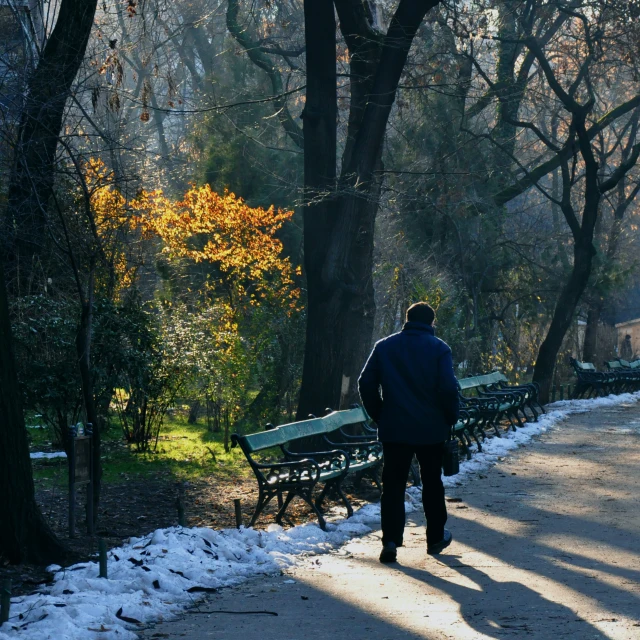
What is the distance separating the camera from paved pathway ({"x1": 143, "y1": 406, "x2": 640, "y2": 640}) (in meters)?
5.70

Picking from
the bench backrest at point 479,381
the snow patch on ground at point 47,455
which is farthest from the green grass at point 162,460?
the bench backrest at point 479,381

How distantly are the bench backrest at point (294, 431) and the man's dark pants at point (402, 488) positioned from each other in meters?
1.51

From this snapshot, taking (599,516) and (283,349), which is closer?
(599,516)

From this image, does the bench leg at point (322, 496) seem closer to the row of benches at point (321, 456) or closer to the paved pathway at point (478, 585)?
the row of benches at point (321, 456)

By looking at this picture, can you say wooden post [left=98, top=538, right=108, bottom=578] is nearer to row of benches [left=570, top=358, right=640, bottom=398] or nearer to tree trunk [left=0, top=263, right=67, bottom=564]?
tree trunk [left=0, top=263, right=67, bottom=564]

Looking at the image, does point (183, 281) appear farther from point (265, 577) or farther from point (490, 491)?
point (265, 577)

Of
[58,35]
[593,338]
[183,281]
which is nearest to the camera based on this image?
[58,35]

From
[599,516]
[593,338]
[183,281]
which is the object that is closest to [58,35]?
[599,516]

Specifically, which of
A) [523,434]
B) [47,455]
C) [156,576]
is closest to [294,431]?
[156,576]

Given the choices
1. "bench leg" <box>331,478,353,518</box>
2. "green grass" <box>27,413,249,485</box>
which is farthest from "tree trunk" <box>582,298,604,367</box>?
"bench leg" <box>331,478,353,518</box>

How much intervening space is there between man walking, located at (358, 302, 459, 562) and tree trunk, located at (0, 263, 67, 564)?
230 cm

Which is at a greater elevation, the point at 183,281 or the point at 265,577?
the point at 183,281

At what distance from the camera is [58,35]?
38.3 ft

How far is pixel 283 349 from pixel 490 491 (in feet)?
24.4
